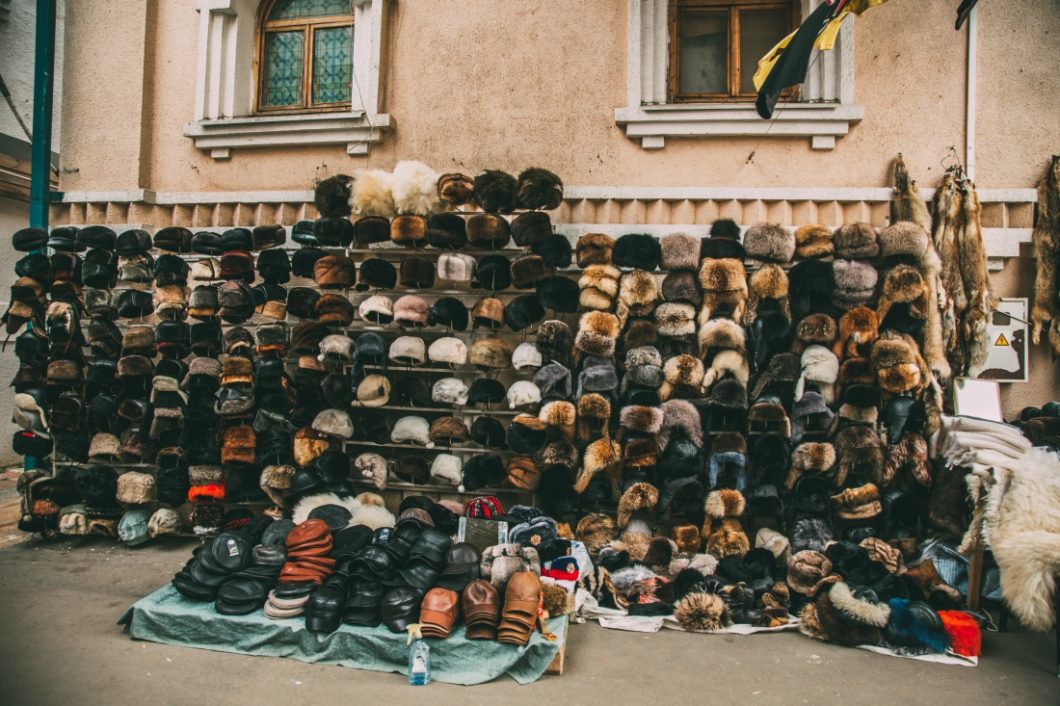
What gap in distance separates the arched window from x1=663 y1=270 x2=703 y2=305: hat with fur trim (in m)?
3.88

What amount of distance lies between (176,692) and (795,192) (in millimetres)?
5972

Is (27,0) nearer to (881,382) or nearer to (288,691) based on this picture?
(288,691)

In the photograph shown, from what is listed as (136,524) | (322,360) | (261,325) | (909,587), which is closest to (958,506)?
(909,587)

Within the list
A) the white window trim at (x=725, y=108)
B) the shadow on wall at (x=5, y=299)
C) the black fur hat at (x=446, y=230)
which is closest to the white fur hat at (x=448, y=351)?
the black fur hat at (x=446, y=230)

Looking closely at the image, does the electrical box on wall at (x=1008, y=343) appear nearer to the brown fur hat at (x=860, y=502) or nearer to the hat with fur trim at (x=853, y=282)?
the hat with fur trim at (x=853, y=282)

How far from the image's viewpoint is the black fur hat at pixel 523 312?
213 inches

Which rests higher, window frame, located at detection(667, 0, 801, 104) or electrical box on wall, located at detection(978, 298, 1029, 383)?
window frame, located at detection(667, 0, 801, 104)

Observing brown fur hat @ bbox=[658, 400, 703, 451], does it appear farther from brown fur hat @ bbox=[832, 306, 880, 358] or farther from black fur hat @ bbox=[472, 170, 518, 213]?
black fur hat @ bbox=[472, 170, 518, 213]

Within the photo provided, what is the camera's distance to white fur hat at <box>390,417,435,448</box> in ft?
18.0

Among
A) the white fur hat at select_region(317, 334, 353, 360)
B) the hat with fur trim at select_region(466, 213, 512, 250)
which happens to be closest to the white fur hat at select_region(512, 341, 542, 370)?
the hat with fur trim at select_region(466, 213, 512, 250)

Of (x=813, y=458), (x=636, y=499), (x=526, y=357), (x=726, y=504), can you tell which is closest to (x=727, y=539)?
(x=726, y=504)

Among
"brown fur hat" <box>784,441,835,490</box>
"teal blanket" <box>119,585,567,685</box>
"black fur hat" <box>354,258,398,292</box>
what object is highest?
"black fur hat" <box>354,258,398,292</box>

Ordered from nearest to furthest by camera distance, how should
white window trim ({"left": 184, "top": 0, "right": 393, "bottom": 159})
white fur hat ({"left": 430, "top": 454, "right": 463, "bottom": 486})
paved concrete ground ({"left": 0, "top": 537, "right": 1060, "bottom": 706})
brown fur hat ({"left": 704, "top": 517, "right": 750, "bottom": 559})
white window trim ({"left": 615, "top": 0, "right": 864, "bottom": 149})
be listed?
paved concrete ground ({"left": 0, "top": 537, "right": 1060, "bottom": 706}), brown fur hat ({"left": 704, "top": 517, "right": 750, "bottom": 559}), white fur hat ({"left": 430, "top": 454, "right": 463, "bottom": 486}), white window trim ({"left": 615, "top": 0, "right": 864, "bottom": 149}), white window trim ({"left": 184, "top": 0, "right": 393, "bottom": 159})

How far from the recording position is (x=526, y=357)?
530 centimetres
